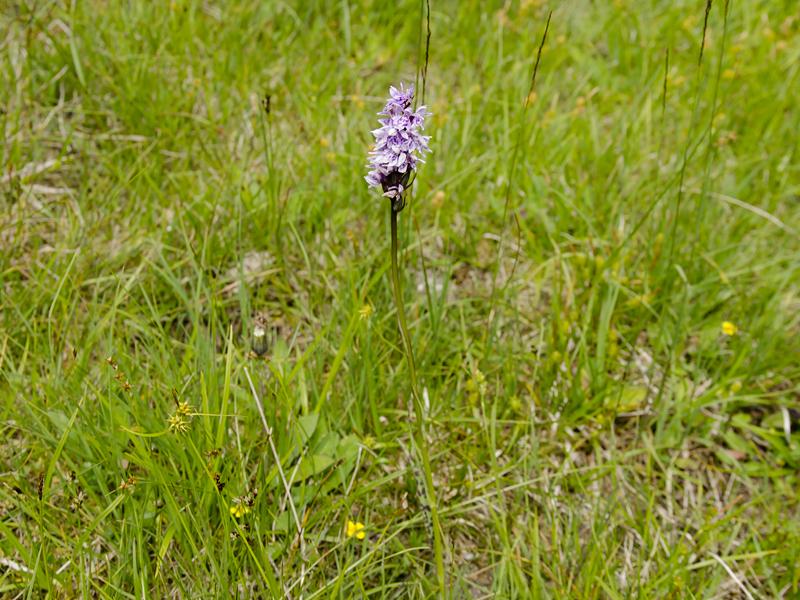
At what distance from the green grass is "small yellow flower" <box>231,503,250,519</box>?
0.21 ft

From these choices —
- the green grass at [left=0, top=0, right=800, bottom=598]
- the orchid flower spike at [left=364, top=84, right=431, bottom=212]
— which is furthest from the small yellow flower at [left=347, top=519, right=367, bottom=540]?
the orchid flower spike at [left=364, top=84, right=431, bottom=212]

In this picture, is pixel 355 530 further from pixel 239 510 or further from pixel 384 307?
pixel 384 307

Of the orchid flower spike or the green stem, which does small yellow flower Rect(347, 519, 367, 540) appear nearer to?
the green stem

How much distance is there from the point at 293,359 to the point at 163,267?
63cm

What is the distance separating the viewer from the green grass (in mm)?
1973

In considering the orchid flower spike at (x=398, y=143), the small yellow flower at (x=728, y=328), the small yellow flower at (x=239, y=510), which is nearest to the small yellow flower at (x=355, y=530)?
the small yellow flower at (x=239, y=510)

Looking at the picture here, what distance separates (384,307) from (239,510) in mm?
928

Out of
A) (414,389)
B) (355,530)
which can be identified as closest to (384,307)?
(355,530)

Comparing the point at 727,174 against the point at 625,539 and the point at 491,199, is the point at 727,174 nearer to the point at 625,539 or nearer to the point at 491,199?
the point at 491,199

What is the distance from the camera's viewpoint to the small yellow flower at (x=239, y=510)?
1819mm

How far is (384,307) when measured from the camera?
102 inches

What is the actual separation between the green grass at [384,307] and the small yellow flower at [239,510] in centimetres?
6

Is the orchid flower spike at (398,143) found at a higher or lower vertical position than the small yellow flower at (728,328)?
higher

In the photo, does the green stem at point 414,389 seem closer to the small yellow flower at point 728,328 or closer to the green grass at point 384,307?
the green grass at point 384,307
